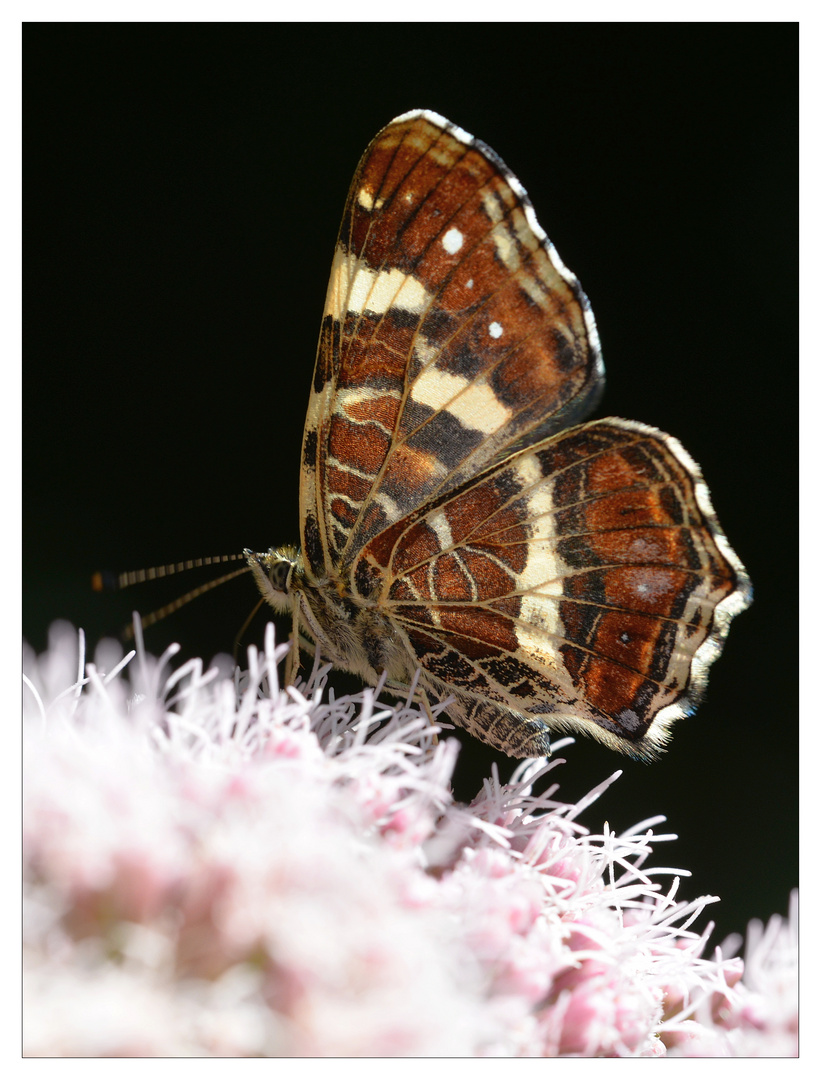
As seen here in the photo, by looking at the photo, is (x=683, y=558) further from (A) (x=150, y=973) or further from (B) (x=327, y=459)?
(A) (x=150, y=973)

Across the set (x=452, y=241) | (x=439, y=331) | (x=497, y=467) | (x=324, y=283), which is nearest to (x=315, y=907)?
(x=497, y=467)

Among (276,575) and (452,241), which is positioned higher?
(452,241)

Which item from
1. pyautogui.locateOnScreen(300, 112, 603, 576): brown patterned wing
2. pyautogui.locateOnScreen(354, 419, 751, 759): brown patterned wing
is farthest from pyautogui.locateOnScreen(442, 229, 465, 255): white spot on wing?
pyautogui.locateOnScreen(354, 419, 751, 759): brown patterned wing

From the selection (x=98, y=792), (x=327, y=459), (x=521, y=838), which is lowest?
(x=521, y=838)

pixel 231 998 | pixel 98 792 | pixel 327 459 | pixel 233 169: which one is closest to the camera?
pixel 231 998

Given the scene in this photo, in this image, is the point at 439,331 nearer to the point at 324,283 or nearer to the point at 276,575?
the point at 276,575

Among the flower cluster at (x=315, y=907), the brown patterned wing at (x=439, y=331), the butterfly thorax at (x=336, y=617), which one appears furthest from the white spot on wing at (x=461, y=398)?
the flower cluster at (x=315, y=907)
